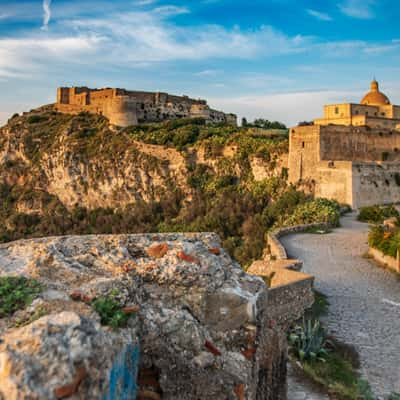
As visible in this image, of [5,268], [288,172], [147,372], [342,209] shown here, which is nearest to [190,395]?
[147,372]

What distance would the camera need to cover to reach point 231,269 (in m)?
3.44

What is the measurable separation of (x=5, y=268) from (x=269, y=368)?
6.68ft

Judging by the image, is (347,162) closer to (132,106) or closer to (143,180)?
(143,180)

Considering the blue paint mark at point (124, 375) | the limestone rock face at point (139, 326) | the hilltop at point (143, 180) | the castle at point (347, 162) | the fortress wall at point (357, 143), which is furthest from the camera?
the hilltop at point (143, 180)

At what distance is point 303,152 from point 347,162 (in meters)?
2.70

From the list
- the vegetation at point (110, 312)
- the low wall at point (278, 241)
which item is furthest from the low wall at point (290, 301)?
the vegetation at point (110, 312)

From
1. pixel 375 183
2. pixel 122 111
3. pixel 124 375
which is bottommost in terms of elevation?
pixel 124 375

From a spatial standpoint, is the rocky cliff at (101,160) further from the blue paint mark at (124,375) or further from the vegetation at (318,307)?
the blue paint mark at (124,375)

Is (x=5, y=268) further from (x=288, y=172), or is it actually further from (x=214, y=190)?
(x=214, y=190)

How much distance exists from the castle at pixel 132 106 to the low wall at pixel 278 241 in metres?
Answer: 31.4

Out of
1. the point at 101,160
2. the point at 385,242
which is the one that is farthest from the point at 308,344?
the point at 101,160

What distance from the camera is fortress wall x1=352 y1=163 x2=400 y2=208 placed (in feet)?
70.8

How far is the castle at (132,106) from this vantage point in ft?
149

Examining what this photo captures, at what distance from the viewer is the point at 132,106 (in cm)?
4553
